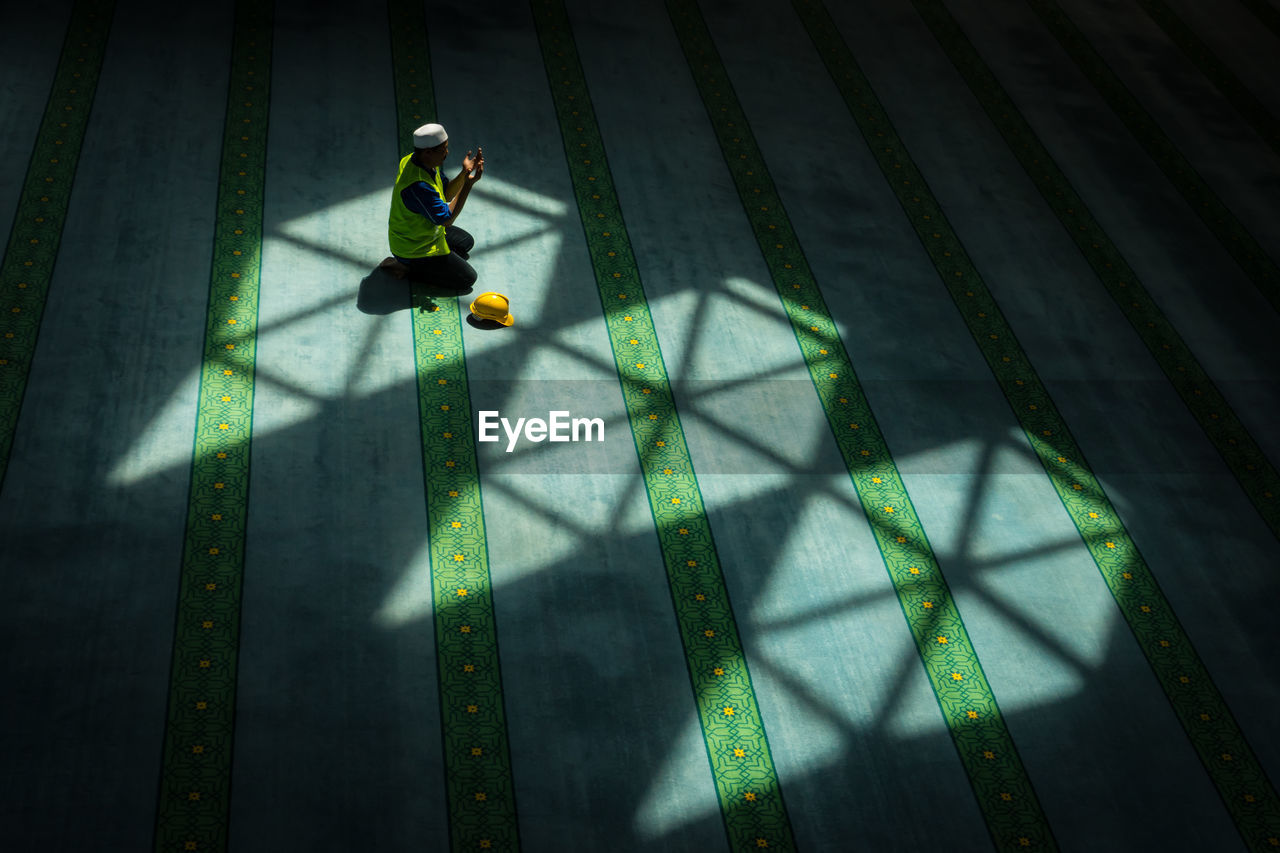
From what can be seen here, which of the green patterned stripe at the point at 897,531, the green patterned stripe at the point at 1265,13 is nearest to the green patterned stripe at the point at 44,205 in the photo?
the green patterned stripe at the point at 897,531

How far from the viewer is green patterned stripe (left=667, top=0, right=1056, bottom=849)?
3.98m

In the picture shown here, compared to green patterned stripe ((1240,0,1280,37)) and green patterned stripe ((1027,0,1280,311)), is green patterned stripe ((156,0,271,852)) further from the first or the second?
green patterned stripe ((1240,0,1280,37))

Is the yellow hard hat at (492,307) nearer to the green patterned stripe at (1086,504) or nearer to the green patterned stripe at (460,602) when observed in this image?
the green patterned stripe at (460,602)

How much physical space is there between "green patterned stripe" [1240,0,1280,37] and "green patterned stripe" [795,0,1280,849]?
10.1 ft

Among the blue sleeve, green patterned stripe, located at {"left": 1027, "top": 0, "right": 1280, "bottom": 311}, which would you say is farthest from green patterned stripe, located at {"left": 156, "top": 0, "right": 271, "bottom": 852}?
green patterned stripe, located at {"left": 1027, "top": 0, "right": 1280, "bottom": 311}

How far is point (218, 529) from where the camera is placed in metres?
4.36

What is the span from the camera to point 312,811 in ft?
11.9

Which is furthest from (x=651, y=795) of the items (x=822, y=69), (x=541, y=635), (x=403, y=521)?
(x=822, y=69)

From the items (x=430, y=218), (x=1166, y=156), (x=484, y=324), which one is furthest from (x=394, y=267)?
(x=1166, y=156)

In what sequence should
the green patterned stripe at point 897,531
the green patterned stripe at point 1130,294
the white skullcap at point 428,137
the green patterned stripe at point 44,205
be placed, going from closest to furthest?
the green patterned stripe at point 897,531
the green patterned stripe at point 44,205
the white skullcap at point 428,137
the green patterned stripe at point 1130,294

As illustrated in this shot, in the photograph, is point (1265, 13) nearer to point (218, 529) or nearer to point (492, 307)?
point (492, 307)

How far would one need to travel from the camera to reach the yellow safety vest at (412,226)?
17.3 feet

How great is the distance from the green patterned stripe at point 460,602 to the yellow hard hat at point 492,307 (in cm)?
12

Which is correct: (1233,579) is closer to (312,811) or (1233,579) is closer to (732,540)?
(732,540)
